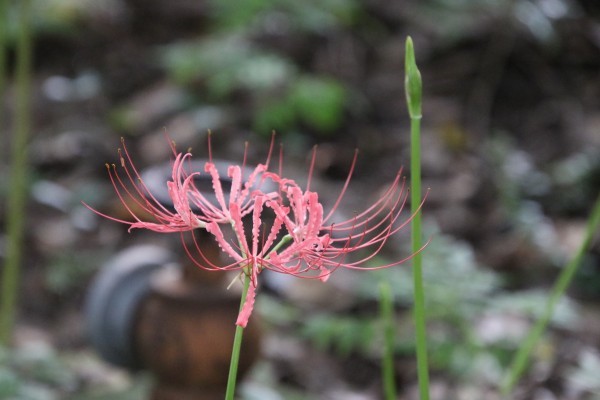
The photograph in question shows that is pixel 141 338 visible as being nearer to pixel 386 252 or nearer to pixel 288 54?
pixel 386 252

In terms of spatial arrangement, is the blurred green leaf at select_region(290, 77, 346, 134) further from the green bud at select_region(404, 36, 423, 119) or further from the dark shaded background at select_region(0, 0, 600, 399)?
the green bud at select_region(404, 36, 423, 119)

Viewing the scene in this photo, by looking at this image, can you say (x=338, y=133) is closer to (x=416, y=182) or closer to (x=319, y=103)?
(x=319, y=103)

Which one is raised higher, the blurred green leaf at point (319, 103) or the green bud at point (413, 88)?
the blurred green leaf at point (319, 103)

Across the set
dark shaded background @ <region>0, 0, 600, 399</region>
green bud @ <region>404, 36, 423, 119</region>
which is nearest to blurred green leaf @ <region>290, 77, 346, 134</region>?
dark shaded background @ <region>0, 0, 600, 399</region>

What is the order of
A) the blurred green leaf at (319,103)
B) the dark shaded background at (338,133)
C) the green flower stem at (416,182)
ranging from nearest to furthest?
the green flower stem at (416,182) < the dark shaded background at (338,133) < the blurred green leaf at (319,103)

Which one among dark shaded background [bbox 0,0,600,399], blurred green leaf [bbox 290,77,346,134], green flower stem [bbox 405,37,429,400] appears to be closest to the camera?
green flower stem [bbox 405,37,429,400]

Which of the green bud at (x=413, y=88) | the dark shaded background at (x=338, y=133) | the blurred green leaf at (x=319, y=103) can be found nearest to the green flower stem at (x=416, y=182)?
the green bud at (x=413, y=88)

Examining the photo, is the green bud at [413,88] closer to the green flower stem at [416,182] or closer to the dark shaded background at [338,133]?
the green flower stem at [416,182]

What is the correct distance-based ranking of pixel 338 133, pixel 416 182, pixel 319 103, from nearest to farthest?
pixel 416 182, pixel 319 103, pixel 338 133

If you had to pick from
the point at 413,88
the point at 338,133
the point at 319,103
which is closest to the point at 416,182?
the point at 413,88

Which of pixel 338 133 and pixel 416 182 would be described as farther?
pixel 338 133

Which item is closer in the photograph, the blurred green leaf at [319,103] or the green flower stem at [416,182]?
the green flower stem at [416,182]

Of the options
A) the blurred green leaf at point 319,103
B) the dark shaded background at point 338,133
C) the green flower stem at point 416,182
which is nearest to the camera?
the green flower stem at point 416,182
